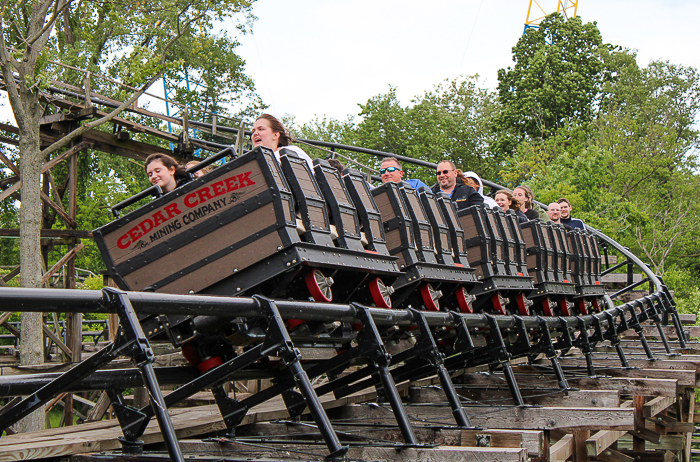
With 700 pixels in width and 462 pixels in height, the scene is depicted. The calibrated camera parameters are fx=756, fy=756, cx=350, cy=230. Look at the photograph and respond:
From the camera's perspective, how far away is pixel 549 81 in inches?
1507

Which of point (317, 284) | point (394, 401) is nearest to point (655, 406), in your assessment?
point (394, 401)

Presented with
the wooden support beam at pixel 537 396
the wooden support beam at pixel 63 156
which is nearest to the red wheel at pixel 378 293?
the wooden support beam at pixel 537 396

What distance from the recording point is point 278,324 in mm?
3529

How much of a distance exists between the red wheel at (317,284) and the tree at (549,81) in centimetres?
3389

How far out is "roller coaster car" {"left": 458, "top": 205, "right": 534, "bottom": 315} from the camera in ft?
25.1

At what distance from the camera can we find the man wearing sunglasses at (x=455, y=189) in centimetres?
809

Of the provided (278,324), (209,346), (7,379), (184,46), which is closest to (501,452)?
(278,324)

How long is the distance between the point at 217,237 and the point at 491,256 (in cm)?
413

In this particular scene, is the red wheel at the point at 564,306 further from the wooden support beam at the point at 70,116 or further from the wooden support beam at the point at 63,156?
the wooden support beam at the point at 70,116

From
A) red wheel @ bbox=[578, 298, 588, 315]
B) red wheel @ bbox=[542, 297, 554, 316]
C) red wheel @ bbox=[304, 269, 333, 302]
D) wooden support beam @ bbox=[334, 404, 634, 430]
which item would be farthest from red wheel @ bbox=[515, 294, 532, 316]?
red wheel @ bbox=[304, 269, 333, 302]

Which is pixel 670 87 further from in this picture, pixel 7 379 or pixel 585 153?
pixel 7 379

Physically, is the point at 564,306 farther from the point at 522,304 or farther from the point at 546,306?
the point at 522,304

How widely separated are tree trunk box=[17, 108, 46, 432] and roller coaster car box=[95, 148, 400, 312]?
6407mm

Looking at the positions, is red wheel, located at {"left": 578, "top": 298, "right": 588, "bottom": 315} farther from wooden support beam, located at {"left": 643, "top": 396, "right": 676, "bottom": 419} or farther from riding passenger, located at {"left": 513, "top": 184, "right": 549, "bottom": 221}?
wooden support beam, located at {"left": 643, "top": 396, "right": 676, "bottom": 419}
